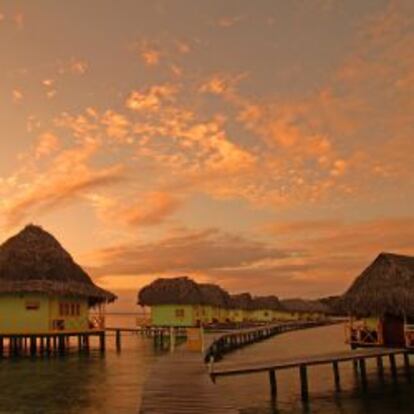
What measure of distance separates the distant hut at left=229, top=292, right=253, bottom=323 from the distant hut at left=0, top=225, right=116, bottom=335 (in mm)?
44337

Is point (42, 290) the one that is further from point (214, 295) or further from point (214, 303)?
point (214, 295)

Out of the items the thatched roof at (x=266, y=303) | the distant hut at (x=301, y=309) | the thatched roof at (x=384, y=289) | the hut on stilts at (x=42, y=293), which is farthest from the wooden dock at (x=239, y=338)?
the distant hut at (x=301, y=309)

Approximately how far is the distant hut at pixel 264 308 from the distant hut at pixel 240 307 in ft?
6.63

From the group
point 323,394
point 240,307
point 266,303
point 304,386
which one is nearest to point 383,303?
point 323,394

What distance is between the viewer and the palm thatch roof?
86988mm

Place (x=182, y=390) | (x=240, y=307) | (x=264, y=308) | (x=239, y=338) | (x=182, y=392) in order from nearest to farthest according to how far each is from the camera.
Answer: (x=182, y=392) < (x=182, y=390) < (x=239, y=338) < (x=240, y=307) < (x=264, y=308)

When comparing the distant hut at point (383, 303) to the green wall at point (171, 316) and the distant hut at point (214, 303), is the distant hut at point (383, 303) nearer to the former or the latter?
the green wall at point (171, 316)

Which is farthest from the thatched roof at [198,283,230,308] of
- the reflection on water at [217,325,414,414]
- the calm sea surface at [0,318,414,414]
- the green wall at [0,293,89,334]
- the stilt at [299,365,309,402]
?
the stilt at [299,365,309,402]

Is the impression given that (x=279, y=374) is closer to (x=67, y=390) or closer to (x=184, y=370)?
(x=184, y=370)

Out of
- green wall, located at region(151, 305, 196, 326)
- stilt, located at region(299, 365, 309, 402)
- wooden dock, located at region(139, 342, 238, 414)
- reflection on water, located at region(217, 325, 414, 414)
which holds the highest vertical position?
green wall, located at region(151, 305, 196, 326)

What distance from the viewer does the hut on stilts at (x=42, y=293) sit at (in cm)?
3578

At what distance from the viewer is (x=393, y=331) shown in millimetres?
28547

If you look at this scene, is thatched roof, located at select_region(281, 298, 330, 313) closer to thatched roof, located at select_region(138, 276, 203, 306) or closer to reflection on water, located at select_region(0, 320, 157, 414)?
thatched roof, located at select_region(138, 276, 203, 306)

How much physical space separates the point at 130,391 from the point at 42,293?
597 inches
